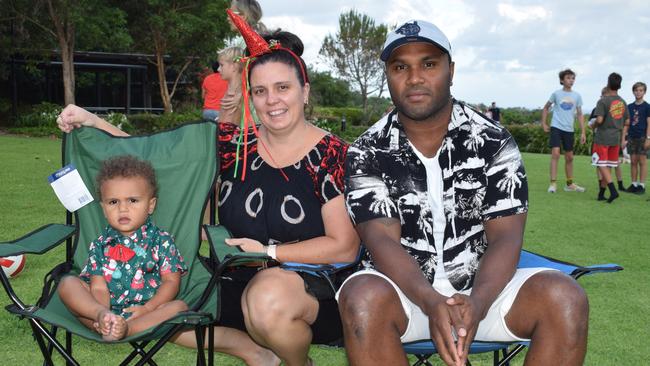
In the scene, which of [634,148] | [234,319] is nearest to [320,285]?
[234,319]

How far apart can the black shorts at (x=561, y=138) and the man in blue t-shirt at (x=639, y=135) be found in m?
1.15

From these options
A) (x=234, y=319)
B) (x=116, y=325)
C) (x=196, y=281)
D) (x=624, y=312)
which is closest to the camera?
(x=116, y=325)

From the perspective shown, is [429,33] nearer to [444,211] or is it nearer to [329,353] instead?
[444,211]

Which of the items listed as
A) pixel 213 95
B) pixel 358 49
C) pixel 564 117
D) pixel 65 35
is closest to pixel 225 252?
pixel 213 95

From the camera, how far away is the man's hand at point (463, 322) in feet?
5.93

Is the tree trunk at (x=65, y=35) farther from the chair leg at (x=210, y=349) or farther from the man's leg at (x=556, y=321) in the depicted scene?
the man's leg at (x=556, y=321)

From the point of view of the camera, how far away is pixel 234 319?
8.16ft

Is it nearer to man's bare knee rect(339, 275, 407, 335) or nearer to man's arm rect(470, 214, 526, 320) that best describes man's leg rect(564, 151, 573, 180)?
man's arm rect(470, 214, 526, 320)

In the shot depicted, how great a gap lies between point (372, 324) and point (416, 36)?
936 mm

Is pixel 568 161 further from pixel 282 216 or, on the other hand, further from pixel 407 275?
pixel 407 275

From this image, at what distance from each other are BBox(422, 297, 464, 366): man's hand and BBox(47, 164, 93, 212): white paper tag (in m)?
1.59

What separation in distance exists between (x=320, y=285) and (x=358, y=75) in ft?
129

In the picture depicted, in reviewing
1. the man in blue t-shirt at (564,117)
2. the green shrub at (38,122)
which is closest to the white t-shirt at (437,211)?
the man in blue t-shirt at (564,117)

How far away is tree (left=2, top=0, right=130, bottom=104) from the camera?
1961 centimetres
